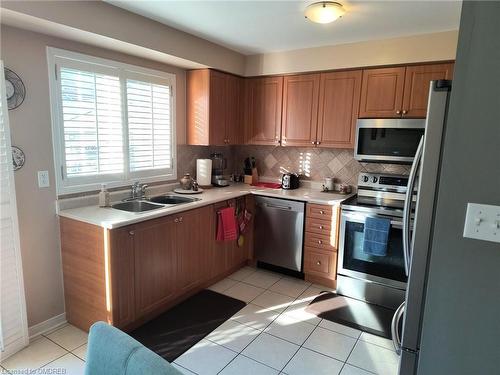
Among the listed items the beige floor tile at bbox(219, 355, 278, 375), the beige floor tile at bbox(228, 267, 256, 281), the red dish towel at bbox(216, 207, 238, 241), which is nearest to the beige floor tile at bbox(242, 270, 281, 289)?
the beige floor tile at bbox(228, 267, 256, 281)

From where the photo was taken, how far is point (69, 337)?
7.64ft

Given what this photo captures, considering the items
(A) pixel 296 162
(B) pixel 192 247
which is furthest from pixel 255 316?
(A) pixel 296 162

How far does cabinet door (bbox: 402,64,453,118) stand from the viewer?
2795 mm

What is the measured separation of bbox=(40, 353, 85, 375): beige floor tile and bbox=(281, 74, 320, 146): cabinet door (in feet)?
8.96

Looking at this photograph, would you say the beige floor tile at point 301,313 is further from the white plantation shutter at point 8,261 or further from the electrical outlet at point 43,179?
the electrical outlet at point 43,179

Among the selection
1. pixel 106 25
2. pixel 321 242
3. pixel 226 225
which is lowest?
pixel 321 242

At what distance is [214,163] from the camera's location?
3934mm

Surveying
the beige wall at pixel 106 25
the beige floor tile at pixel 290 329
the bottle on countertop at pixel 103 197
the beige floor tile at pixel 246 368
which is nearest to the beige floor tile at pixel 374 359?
the beige floor tile at pixel 290 329

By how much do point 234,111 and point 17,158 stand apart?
87.6 inches

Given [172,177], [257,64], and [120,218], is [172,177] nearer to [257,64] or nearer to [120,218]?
[120,218]

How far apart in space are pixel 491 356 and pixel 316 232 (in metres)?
2.06

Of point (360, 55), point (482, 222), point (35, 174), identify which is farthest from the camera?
point (360, 55)

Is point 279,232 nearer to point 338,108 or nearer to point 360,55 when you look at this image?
point 338,108

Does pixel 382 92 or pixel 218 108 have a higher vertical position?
pixel 382 92
